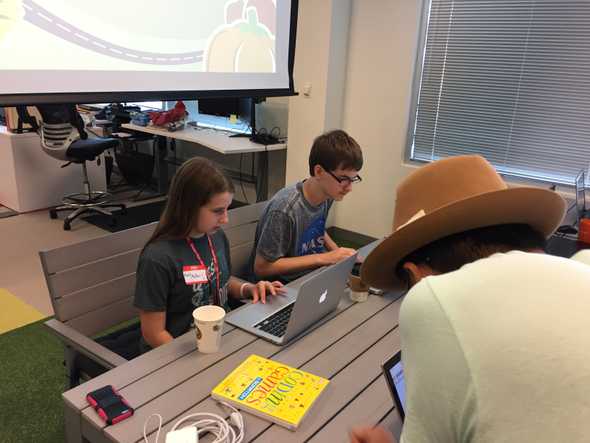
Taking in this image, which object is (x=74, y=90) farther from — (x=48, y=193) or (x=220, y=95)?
(x=48, y=193)

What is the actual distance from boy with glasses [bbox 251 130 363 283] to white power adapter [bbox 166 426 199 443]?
0.94 meters

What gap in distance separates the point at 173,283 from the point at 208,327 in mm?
321

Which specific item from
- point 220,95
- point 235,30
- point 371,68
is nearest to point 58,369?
point 220,95

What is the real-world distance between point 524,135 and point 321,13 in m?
1.77

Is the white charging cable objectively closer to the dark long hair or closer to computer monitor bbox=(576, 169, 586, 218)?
the dark long hair

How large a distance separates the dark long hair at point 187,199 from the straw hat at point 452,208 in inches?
25.5

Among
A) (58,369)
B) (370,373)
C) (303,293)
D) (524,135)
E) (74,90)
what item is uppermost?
Result: (74,90)

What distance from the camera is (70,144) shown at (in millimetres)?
3969

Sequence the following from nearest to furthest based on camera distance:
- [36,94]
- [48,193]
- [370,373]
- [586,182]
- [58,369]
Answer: [370,373] < [36,94] < [58,369] < [586,182] < [48,193]

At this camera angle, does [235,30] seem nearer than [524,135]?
Yes

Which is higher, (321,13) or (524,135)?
(321,13)

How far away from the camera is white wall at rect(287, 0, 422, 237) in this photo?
3.54 m

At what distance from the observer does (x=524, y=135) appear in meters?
3.24

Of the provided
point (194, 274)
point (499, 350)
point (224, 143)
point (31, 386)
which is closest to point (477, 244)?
point (499, 350)
